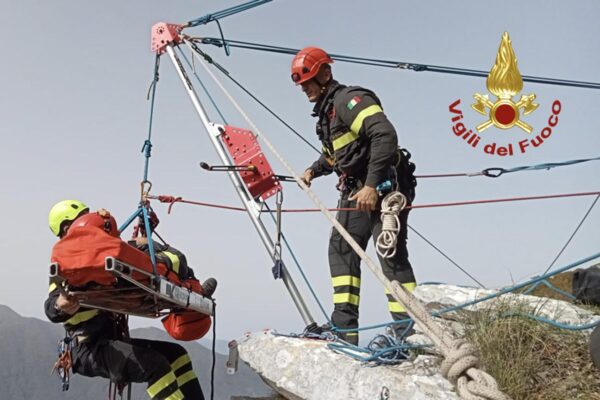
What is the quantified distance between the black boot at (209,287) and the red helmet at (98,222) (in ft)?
4.45

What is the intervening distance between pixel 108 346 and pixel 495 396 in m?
3.78

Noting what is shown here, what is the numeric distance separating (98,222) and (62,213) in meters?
1.34

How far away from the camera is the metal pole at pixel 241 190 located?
5277mm

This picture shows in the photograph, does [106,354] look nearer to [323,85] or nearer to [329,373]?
[329,373]

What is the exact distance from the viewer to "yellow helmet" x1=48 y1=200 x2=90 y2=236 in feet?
16.5

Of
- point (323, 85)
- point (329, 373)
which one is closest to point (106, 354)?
point (329, 373)

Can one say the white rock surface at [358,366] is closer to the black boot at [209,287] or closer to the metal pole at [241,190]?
the metal pole at [241,190]

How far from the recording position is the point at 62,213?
507 cm

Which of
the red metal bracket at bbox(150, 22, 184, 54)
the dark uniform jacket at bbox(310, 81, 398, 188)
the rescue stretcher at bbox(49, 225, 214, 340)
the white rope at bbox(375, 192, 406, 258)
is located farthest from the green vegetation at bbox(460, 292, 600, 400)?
the red metal bracket at bbox(150, 22, 184, 54)

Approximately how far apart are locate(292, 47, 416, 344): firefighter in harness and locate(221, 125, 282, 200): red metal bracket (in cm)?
123

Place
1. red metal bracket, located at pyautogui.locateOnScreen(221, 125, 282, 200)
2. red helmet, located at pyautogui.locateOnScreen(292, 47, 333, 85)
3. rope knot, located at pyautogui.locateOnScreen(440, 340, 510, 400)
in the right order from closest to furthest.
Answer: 1. rope knot, located at pyautogui.locateOnScreen(440, 340, 510, 400)
2. red helmet, located at pyautogui.locateOnScreen(292, 47, 333, 85)
3. red metal bracket, located at pyautogui.locateOnScreen(221, 125, 282, 200)

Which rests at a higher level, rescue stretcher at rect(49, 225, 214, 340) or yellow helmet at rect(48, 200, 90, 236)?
yellow helmet at rect(48, 200, 90, 236)

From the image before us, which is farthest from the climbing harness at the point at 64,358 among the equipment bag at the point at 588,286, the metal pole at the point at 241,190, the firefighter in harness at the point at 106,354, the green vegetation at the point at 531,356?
the equipment bag at the point at 588,286

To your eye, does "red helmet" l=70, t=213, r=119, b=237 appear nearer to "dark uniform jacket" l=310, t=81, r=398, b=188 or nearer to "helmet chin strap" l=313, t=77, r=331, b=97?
"dark uniform jacket" l=310, t=81, r=398, b=188
